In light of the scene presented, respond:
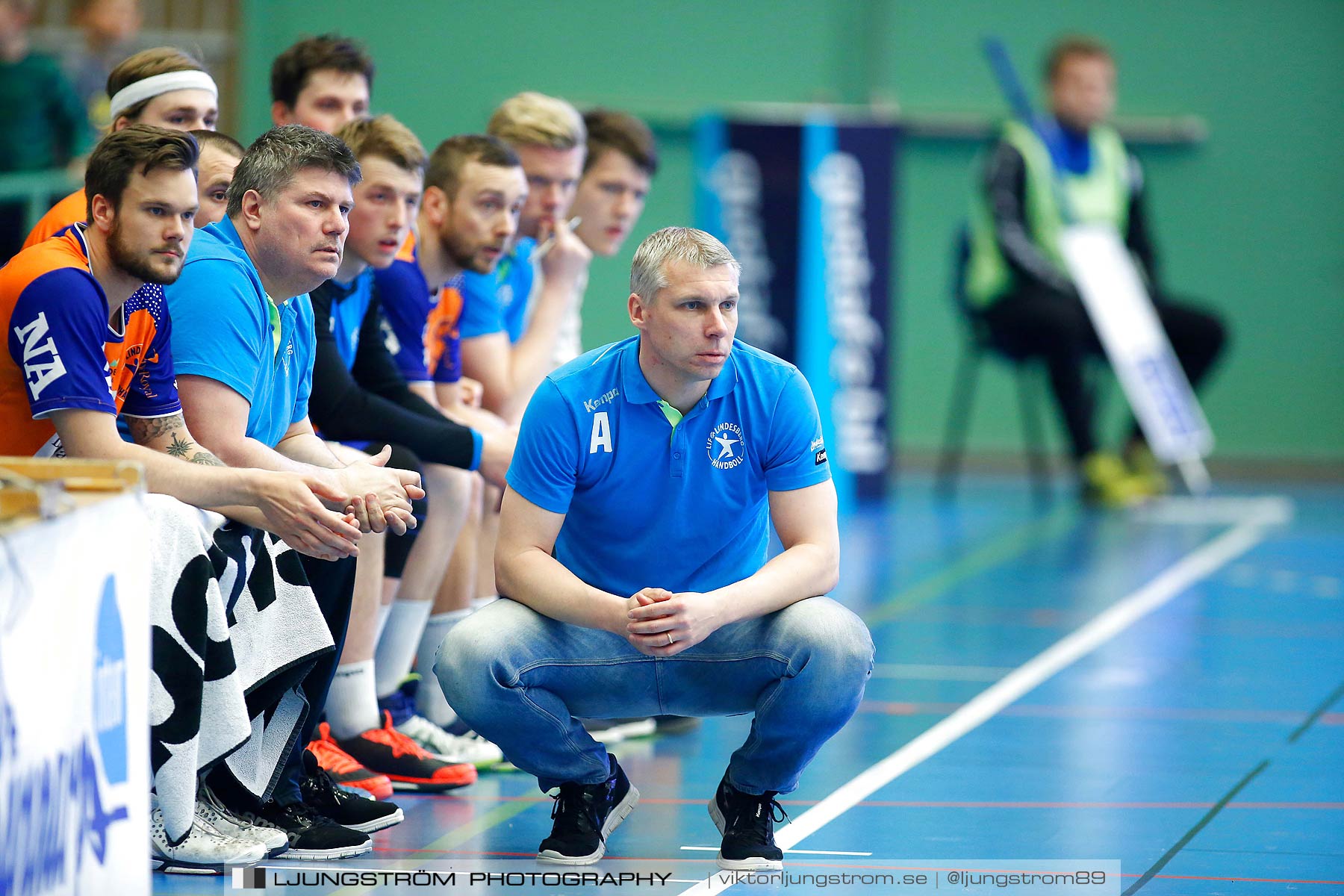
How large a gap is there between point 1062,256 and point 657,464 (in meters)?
6.61

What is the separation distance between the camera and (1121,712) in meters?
4.99

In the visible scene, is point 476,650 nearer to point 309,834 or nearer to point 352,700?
point 309,834

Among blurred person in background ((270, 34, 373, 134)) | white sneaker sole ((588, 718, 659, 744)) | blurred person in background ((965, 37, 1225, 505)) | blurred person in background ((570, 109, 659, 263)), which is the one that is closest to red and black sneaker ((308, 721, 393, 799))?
white sneaker sole ((588, 718, 659, 744))

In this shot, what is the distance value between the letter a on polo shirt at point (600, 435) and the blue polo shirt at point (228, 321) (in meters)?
0.69

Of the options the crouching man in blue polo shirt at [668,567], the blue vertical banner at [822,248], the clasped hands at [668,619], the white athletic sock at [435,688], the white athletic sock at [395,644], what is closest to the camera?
the clasped hands at [668,619]

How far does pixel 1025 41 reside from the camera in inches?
437

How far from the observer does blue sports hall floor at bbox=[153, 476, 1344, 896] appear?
11.7 feet

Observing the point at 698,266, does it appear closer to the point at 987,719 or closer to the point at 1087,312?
the point at 987,719

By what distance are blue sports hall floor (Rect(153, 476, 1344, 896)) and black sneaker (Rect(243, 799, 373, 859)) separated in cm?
5

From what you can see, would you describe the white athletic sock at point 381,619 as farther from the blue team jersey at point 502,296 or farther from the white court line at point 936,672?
the white court line at point 936,672

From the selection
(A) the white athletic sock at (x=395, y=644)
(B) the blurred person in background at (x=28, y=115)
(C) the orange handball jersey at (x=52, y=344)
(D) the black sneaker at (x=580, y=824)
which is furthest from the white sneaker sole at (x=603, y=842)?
(B) the blurred person in background at (x=28, y=115)

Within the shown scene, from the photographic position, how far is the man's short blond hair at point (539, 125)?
5098 mm

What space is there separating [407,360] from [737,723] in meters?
1.35

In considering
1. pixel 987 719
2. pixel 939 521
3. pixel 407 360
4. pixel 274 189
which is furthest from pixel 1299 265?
pixel 274 189
